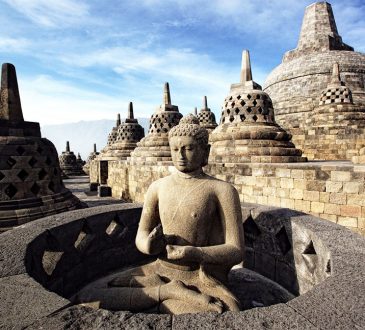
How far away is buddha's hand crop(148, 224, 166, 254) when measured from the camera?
2.32 m

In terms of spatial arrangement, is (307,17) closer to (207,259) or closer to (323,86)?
(323,86)

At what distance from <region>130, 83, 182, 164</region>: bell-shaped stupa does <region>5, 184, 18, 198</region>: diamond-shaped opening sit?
5560mm

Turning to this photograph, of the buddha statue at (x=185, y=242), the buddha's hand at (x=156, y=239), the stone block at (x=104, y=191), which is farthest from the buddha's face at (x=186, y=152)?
the stone block at (x=104, y=191)

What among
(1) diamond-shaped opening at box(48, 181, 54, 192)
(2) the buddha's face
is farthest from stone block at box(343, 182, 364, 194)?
(1) diamond-shaped opening at box(48, 181, 54, 192)

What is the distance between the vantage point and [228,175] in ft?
23.1

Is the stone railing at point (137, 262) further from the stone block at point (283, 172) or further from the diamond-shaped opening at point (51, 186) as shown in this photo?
the stone block at point (283, 172)

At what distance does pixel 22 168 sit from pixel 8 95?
4.94ft

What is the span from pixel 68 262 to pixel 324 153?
39.5 ft

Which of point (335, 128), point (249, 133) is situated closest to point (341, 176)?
point (249, 133)

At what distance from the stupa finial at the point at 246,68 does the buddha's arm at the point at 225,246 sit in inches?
284

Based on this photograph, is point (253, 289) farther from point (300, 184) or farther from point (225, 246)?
point (300, 184)

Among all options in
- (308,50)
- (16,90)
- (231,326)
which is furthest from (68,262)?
(308,50)

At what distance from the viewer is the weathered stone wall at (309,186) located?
4.98 metres

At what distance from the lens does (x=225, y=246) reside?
2.33m
